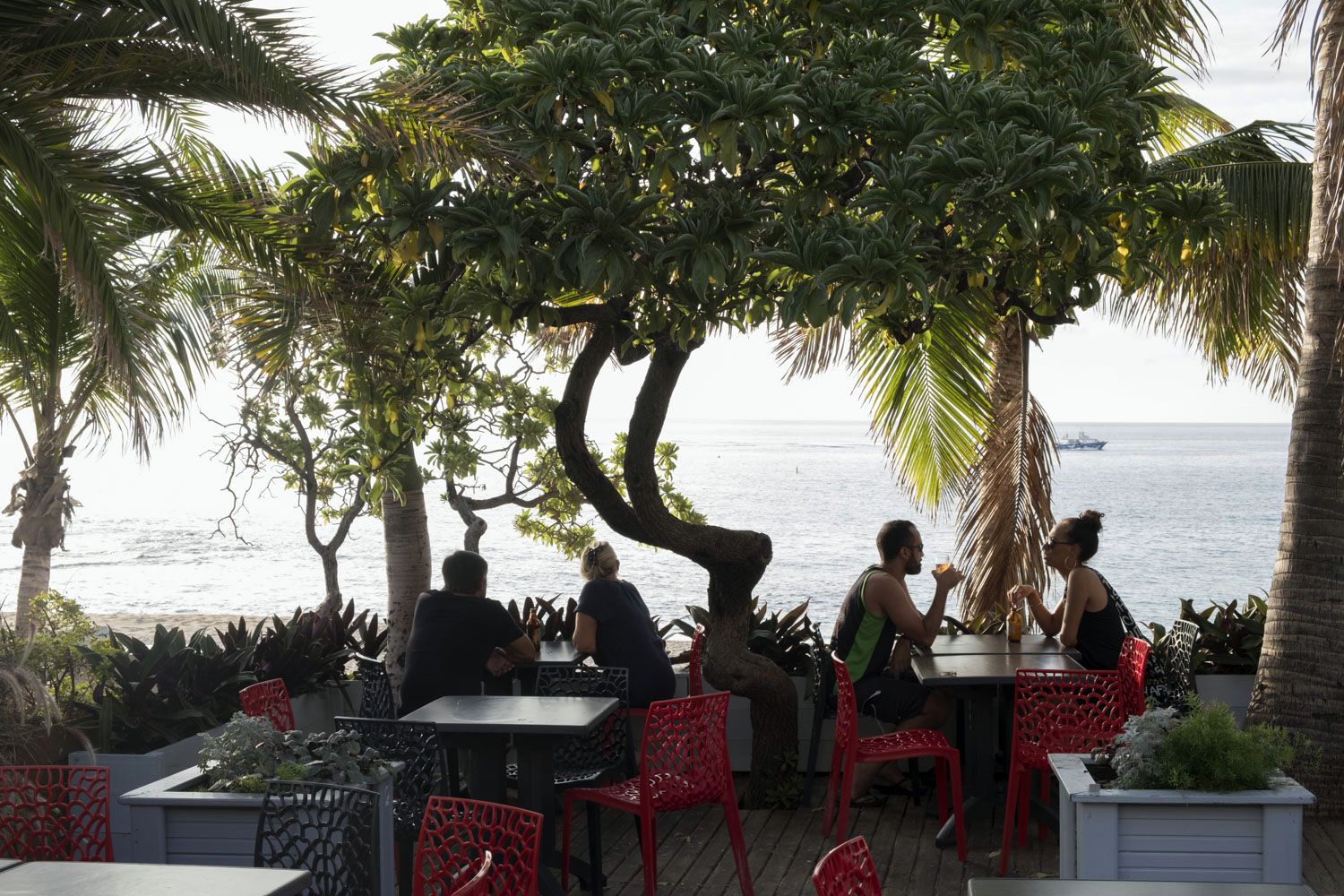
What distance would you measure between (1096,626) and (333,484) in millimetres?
7478

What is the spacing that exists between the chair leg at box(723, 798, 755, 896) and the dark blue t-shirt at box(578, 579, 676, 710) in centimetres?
118

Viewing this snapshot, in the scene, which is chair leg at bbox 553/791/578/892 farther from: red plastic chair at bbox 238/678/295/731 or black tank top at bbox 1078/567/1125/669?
black tank top at bbox 1078/567/1125/669

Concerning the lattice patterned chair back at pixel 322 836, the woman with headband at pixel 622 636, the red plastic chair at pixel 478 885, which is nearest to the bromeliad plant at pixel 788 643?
the woman with headband at pixel 622 636

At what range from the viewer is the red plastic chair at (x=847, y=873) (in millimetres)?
2795

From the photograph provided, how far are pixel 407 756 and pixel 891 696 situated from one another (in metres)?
2.82

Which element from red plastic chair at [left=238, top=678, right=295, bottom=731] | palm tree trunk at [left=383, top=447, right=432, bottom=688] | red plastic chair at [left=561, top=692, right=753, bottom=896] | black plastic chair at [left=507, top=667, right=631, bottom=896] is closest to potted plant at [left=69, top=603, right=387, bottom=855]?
red plastic chair at [left=238, top=678, right=295, bottom=731]

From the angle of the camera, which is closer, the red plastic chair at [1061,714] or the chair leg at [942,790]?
the red plastic chair at [1061,714]

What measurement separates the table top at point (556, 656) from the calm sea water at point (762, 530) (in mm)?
16470

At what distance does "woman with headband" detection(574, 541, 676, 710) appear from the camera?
6.61 meters

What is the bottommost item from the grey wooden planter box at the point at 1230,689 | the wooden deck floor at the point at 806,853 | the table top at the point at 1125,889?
the wooden deck floor at the point at 806,853

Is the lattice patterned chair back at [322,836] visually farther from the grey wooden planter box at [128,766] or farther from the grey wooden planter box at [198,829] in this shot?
the grey wooden planter box at [128,766]

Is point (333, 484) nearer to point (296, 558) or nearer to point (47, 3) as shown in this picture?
point (47, 3)

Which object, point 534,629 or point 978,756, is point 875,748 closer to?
point 978,756

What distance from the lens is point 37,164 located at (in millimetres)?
5551
